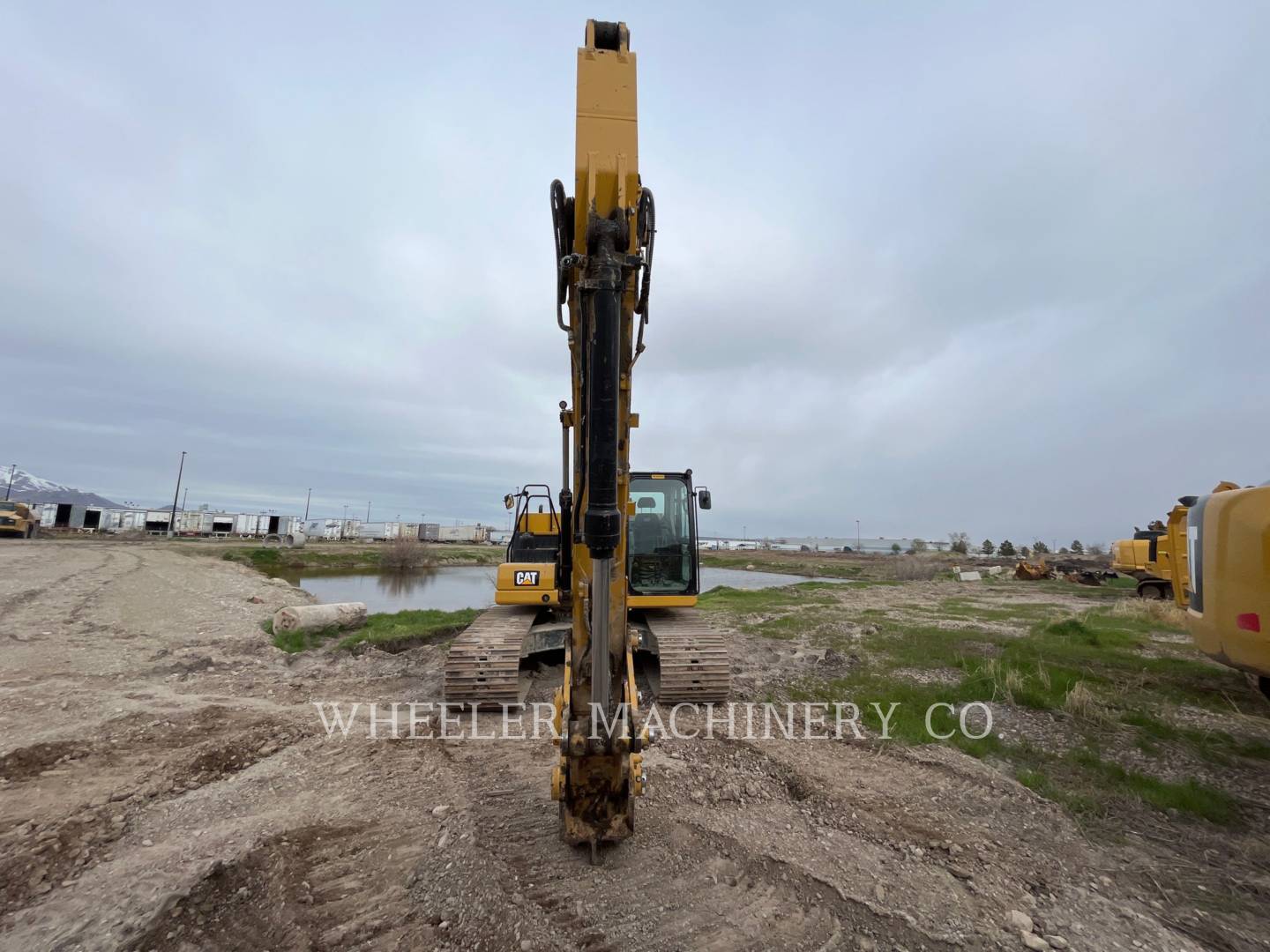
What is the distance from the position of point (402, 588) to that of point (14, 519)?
2410 cm

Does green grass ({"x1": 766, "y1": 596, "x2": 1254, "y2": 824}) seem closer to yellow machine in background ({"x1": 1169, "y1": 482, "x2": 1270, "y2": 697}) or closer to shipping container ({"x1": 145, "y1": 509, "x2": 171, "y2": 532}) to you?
yellow machine in background ({"x1": 1169, "y1": 482, "x2": 1270, "y2": 697})

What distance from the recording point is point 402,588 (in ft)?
86.5

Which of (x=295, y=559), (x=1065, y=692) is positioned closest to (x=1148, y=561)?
(x=1065, y=692)

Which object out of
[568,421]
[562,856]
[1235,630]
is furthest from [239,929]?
[1235,630]

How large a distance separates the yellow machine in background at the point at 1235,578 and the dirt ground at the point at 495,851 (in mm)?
1444

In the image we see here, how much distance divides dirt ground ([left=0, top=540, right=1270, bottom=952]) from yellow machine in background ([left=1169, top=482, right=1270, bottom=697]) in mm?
1444

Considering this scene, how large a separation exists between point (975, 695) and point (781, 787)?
372 centimetres

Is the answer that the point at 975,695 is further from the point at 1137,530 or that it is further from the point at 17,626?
the point at 1137,530

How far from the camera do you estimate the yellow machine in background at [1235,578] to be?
3.46 m

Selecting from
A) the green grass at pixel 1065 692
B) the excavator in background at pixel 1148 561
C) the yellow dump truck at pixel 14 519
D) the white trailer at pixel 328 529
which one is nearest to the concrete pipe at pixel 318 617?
the green grass at pixel 1065 692

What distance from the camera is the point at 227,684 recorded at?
711 cm

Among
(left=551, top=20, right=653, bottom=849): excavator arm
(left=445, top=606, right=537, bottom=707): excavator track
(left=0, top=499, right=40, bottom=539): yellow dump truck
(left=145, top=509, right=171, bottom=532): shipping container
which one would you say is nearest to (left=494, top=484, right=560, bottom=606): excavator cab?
(left=445, top=606, right=537, bottom=707): excavator track

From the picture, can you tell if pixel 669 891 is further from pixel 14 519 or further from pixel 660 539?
pixel 14 519

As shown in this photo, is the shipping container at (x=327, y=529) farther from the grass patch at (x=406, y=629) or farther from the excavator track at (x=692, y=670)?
the excavator track at (x=692, y=670)
